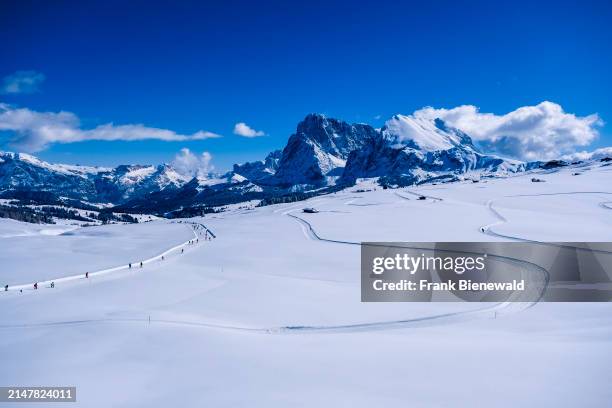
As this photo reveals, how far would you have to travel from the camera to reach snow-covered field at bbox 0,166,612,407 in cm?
1445

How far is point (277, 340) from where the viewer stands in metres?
21.4

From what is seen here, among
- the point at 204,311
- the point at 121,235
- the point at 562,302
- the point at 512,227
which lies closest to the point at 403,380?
the point at 204,311

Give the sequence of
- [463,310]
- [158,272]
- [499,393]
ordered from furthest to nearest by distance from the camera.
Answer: [158,272]
[463,310]
[499,393]

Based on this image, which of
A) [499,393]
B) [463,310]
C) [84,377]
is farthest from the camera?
[463,310]

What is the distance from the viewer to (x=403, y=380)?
15.3 metres

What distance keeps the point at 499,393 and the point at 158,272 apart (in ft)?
114

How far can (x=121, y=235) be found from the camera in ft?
244

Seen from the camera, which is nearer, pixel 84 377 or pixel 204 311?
pixel 84 377

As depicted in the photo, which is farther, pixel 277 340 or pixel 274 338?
pixel 274 338

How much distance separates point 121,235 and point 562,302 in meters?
69.4

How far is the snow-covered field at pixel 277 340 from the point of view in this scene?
14453 mm

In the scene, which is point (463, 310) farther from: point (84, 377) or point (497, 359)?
point (84, 377)

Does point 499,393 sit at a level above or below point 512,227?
below

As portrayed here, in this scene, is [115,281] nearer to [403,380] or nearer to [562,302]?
[403,380]
